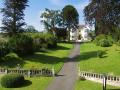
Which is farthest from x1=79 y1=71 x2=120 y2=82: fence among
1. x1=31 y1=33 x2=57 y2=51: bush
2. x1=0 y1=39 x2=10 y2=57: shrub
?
x1=31 y1=33 x2=57 y2=51: bush

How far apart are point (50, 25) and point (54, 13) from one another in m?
5.39

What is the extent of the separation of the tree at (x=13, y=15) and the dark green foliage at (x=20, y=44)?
333 cm

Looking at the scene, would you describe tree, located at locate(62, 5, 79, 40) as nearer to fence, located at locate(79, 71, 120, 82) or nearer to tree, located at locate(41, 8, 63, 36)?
tree, located at locate(41, 8, 63, 36)

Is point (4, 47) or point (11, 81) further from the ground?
point (4, 47)

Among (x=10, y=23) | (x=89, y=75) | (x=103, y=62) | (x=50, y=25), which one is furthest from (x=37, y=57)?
(x=50, y=25)

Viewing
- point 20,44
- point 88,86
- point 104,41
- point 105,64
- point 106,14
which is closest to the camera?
point 88,86

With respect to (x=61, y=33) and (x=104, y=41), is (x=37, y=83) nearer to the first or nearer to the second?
(x=104, y=41)

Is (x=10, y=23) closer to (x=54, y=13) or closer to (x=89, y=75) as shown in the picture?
(x=89, y=75)

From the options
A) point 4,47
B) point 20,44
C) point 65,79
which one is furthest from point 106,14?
point 65,79

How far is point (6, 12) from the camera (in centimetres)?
7288

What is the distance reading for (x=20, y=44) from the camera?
228 feet

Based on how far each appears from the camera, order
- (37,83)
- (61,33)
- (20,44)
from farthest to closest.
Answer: (61,33)
(20,44)
(37,83)

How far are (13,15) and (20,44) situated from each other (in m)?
7.49

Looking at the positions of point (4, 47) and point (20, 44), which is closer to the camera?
point (4, 47)
